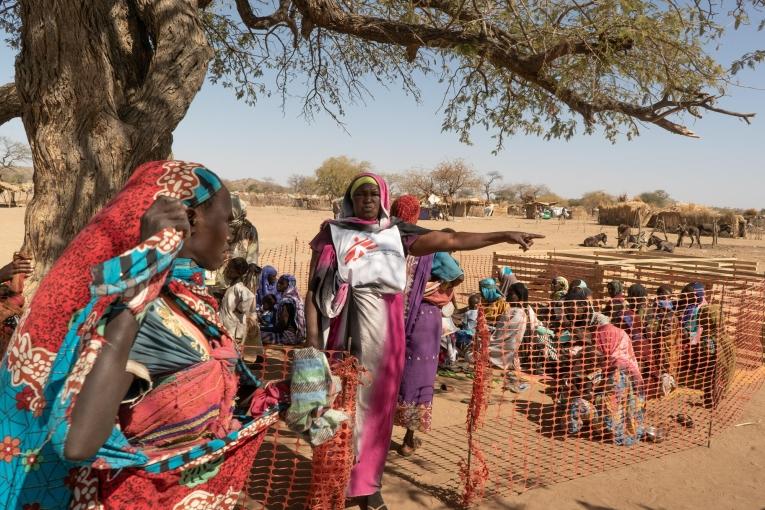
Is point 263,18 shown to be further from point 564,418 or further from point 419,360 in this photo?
point 564,418

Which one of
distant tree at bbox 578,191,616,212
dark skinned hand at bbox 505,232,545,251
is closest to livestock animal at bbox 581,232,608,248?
dark skinned hand at bbox 505,232,545,251

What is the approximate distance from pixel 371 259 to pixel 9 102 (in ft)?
12.1

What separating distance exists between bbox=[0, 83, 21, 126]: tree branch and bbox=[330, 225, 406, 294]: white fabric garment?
11.0 feet

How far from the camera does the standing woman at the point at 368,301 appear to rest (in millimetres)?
3113

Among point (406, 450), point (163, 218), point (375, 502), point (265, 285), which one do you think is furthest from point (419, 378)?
point (163, 218)

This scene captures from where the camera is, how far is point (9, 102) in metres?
4.65

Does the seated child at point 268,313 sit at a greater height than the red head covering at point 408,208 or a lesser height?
lesser

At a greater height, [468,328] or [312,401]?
[312,401]

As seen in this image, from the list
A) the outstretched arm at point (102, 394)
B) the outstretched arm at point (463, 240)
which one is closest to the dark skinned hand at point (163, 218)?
the outstretched arm at point (102, 394)

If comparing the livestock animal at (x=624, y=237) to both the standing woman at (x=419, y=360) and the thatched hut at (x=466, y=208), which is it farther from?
the standing woman at (x=419, y=360)

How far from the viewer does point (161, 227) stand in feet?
4.04

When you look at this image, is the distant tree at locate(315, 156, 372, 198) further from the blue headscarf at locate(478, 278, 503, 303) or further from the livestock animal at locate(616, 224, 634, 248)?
the blue headscarf at locate(478, 278, 503, 303)

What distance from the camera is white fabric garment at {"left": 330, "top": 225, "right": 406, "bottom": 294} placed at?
10.2 ft

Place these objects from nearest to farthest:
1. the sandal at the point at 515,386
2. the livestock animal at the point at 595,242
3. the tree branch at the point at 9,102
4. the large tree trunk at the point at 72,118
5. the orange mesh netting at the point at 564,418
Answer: the large tree trunk at the point at 72,118 < the orange mesh netting at the point at 564,418 < the tree branch at the point at 9,102 < the sandal at the point at 515,386 < the livestock animal at the point at 595,242
